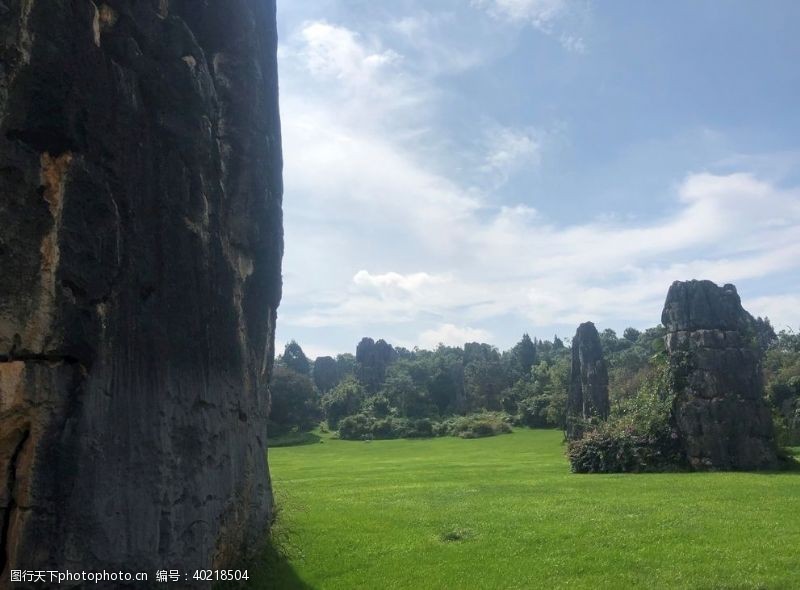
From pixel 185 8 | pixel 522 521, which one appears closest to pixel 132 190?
pixel 185 8

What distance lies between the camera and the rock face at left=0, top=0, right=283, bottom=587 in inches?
325

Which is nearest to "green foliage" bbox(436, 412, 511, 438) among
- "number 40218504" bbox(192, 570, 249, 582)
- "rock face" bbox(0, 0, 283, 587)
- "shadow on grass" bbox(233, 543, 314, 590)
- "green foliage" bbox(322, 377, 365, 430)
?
"green foliage" bbox(322, 377, 365, 430)

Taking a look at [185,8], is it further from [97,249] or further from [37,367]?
[37,367]

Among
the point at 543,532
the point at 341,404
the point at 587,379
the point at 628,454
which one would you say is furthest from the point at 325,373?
the point at 543,532

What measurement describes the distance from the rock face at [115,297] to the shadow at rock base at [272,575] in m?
0.72

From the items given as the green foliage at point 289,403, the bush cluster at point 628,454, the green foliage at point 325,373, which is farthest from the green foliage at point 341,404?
the bush cluster at point 628,454

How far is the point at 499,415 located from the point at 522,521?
180 ft

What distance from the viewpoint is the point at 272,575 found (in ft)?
45.6

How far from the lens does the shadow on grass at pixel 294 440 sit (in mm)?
64250

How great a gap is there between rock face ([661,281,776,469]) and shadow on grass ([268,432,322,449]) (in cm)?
4022

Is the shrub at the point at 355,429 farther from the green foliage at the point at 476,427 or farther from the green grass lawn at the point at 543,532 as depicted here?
the green grass lawn at the point at 543,532

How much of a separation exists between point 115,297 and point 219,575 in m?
5.61

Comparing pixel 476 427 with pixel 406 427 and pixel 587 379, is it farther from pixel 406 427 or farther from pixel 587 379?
pixel 587 379

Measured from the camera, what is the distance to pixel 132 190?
977 centimetres
